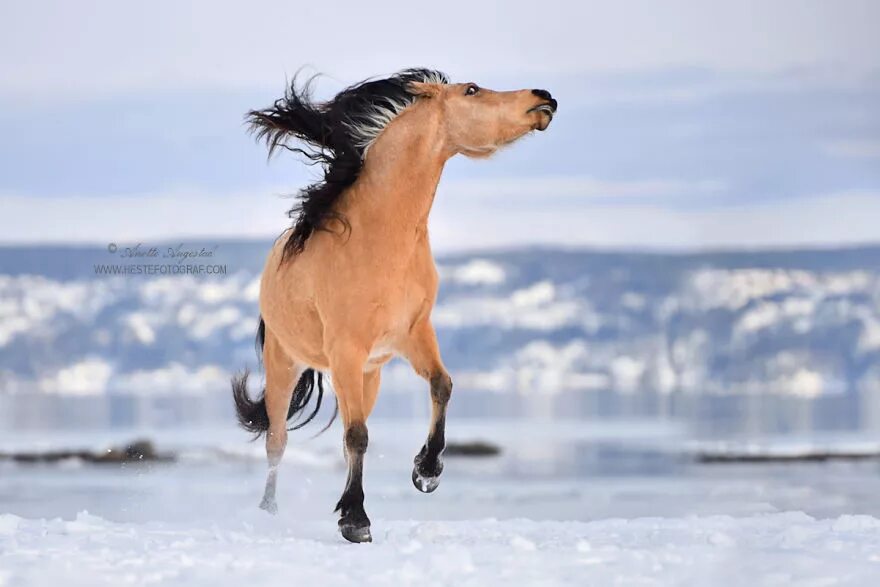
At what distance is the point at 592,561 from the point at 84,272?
89.6m

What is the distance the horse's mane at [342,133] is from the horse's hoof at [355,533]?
1.69 m

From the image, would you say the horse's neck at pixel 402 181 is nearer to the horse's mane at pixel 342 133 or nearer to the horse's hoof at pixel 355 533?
the horse's mane at pixel 342 133

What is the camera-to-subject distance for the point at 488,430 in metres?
48.3

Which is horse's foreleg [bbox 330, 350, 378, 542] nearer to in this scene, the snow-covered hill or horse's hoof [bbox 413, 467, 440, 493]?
horse's hoof [bbox 413, 467, 440, 493]

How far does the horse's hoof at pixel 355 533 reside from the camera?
21.9 ft

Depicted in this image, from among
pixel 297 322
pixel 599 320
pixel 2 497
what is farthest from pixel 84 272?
pixel 297 322

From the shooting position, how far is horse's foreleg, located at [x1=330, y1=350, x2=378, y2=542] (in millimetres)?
6762

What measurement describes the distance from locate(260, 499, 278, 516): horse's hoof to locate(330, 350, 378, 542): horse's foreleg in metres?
1.47

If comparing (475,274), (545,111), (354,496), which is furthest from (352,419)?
(475,274)

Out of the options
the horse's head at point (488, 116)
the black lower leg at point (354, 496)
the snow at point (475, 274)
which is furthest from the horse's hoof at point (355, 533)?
the snow at point (475, 274)

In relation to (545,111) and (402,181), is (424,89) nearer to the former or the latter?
(402,181)

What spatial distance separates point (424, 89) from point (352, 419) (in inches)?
76.7

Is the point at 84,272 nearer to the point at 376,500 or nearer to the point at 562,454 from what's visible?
the point at 562,454

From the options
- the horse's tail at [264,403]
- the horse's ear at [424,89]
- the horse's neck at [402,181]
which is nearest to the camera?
the horse's neck at [402,181]
